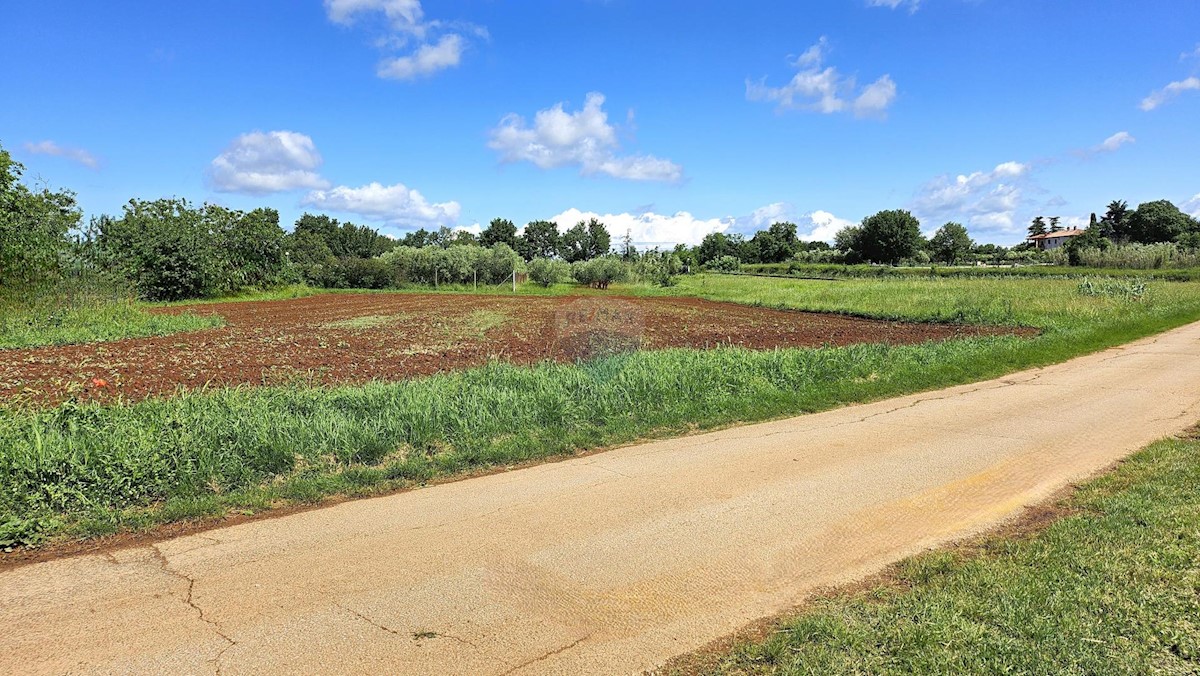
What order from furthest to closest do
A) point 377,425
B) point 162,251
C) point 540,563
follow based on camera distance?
1. point 162,251
2. point 377,425
3. point 540,563

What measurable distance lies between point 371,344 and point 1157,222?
120m

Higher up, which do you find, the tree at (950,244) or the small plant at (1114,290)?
the tree at (950,244)

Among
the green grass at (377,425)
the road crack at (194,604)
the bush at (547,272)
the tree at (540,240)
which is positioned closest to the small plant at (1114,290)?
the green grass at (377,425)

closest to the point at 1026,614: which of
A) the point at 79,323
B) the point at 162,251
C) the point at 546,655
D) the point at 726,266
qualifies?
the point at 546,655

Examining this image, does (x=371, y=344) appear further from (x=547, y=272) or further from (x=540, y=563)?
(x=547, y=272)

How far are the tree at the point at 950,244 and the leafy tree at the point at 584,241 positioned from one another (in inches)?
2360

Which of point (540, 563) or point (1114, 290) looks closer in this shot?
point (540, 563)

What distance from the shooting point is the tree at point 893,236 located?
97.8 metres

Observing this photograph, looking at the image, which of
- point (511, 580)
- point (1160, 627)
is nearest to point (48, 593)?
point (511, 580)

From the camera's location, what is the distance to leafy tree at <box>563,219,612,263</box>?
412 ft

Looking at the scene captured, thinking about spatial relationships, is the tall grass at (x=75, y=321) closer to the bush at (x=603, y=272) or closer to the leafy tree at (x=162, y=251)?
the leafy tree at (x=162, y=251)

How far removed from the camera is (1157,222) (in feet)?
312

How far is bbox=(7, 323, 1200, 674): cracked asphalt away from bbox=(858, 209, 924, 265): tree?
99.5 m

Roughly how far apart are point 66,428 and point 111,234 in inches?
1607
